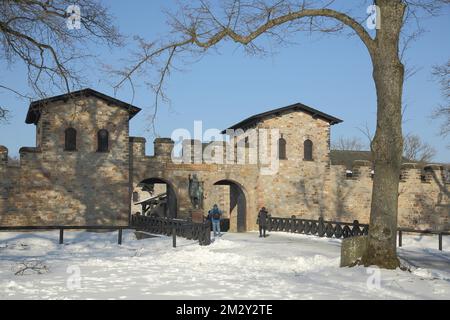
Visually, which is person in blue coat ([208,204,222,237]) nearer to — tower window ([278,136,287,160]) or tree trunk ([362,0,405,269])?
tower window ([278,136,287,160])

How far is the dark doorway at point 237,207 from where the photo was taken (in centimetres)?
2938

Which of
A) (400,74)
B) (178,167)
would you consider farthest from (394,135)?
(178,167)

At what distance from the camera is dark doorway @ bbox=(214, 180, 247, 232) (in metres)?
29.4

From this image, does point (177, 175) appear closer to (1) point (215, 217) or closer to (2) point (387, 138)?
(1) point (215, 217)

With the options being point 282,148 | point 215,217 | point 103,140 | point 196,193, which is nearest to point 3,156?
point 103,140

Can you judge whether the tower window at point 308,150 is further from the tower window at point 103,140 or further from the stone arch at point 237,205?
the tower window at point 103,140

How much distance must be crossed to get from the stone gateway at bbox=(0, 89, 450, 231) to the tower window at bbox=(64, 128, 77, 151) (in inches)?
1.9

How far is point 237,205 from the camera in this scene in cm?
3198

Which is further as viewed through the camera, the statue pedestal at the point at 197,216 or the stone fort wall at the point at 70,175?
the stone fort wall at the point at 70,175

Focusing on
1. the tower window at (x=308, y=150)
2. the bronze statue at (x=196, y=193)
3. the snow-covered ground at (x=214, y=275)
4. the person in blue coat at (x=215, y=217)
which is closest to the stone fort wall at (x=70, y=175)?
the bronze statue at (x=196, y=193)

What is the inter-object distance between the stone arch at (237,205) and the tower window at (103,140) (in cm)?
620

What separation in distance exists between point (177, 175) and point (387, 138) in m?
17.2

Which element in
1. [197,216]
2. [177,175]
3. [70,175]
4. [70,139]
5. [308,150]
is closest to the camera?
[197,216]
